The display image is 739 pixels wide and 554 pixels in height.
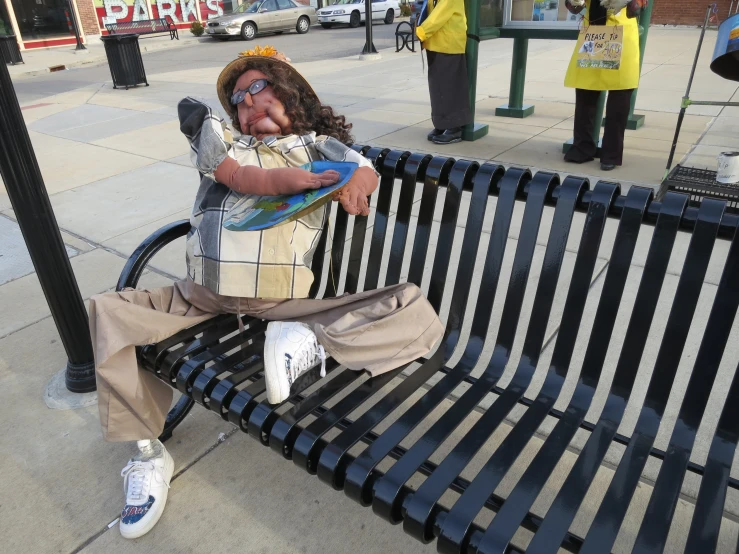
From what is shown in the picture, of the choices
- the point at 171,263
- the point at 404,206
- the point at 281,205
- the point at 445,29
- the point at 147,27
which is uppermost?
the point at 445,29

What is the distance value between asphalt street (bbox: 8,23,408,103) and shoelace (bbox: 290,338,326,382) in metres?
10.7

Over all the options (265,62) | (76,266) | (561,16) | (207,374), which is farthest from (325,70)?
(207,374)

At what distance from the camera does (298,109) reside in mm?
2258

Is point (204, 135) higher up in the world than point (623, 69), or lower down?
higher up

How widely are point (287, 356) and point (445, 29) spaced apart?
4.70m

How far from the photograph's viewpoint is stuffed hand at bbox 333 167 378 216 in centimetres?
196

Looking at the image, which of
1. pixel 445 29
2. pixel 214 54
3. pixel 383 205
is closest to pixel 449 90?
pixel 445 29

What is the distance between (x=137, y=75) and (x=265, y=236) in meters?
9.88

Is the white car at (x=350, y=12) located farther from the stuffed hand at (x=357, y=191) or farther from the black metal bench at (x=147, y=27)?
the stuffed hand at (x=357, y=191)

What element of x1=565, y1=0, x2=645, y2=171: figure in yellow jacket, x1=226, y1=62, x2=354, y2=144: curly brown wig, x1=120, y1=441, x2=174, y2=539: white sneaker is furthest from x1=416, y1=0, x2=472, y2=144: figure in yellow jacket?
x1=120, y1=441, x2=174, y2=539: white sneaker

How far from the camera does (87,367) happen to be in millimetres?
2646

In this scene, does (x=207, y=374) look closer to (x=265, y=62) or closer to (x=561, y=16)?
(x=265, y=62)

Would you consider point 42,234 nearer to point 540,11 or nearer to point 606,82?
point 606,82

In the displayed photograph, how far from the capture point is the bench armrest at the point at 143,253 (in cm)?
231
